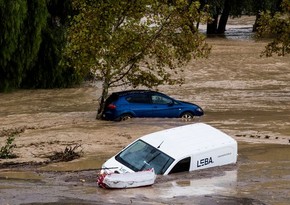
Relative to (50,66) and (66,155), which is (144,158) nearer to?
(66,155)

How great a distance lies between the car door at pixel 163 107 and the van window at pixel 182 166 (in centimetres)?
1098

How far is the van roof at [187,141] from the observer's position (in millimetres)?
14638

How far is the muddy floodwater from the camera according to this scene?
42.2 ft

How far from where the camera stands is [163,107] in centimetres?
2575

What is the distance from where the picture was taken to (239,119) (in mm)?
25844

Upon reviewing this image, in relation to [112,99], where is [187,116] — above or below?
below

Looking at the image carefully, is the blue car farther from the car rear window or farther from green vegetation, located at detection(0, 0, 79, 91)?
green vegetation, located at detection(0, 0, 79, 91)

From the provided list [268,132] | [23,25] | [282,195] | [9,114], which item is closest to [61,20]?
[23,25]

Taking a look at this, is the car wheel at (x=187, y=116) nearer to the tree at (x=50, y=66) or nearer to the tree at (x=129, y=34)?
the tree at (x=129, y=34)

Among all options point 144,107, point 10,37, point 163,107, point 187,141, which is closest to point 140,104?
point 144,107

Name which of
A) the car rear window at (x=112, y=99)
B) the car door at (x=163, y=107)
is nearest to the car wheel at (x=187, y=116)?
the car door at (x=163, y=107)

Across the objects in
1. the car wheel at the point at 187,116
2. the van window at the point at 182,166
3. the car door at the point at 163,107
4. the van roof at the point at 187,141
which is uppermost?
the van roof at the point at 187,141

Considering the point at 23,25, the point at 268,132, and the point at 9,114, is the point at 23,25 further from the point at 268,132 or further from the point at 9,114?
the point at 268,132

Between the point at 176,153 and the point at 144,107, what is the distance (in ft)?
36.3
